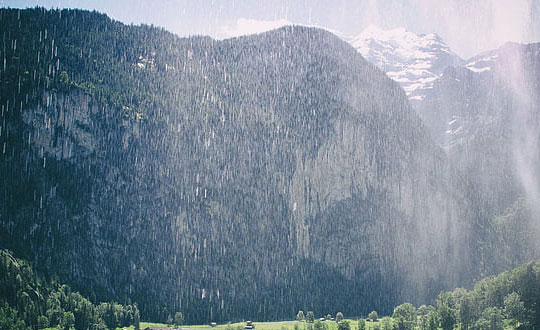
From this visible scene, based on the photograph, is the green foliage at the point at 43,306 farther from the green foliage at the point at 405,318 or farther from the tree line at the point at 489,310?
the green foliage at the point at 405,318

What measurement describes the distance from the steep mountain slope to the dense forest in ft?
1.51

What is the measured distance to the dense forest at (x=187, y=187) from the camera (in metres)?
145

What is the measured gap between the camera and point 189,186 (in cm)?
17350

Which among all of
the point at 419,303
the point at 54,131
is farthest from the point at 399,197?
the point at 54,131

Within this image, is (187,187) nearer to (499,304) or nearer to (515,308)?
(499,304)

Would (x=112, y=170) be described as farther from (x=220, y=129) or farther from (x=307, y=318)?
(x=307, y=318)

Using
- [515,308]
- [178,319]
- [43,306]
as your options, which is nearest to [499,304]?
[515,308]

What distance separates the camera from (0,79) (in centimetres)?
15100

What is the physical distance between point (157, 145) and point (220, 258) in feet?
148

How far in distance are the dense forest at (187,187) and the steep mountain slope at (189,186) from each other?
1.51ft

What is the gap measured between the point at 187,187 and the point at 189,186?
2.80ft

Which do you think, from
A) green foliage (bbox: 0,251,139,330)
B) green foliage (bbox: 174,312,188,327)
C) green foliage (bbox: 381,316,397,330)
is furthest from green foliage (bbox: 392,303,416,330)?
green foliage (bbox: 0,251,139,330)

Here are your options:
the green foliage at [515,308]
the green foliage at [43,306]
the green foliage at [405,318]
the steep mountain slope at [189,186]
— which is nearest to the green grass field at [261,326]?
the green foliage at [43,306]

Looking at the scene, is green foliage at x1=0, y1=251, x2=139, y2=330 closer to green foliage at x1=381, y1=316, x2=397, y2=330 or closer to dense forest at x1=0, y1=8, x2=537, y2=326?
dense forest at x1=0, y1=8, x2=537, y2=326
